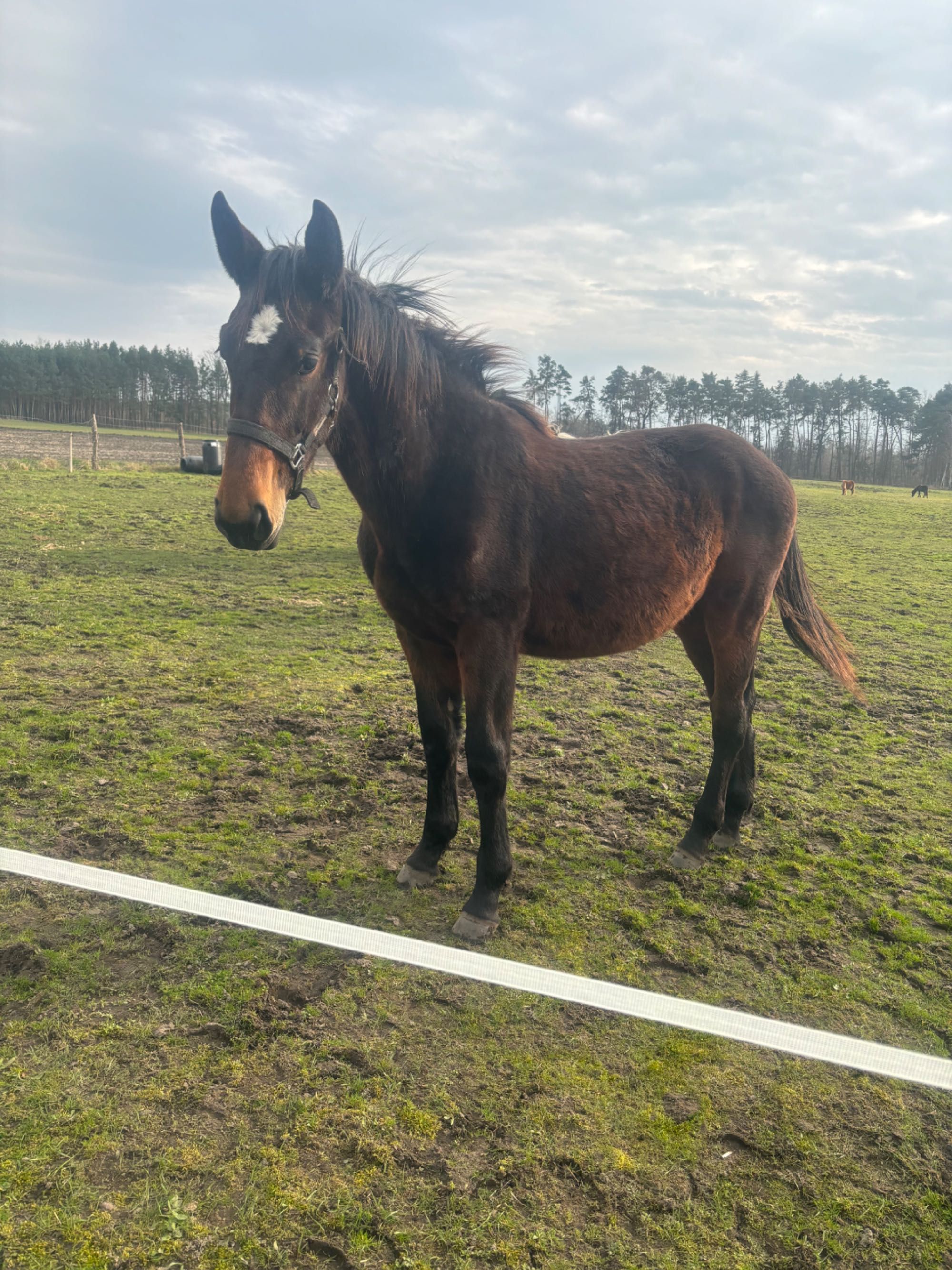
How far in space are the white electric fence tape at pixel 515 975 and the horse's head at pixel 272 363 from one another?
1.44m

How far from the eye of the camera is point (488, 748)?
3121mm

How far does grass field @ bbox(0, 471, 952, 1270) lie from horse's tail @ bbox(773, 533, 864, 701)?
85 centimetres

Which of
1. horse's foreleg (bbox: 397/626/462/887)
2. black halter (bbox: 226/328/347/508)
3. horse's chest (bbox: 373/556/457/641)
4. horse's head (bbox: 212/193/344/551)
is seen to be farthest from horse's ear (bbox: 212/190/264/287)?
horse's foreleg (bbox: 397/626/462/887)

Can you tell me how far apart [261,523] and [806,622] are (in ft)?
12.0

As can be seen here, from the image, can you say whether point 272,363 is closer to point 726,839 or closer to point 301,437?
point 301,437

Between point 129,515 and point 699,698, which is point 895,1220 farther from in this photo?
point 129,515

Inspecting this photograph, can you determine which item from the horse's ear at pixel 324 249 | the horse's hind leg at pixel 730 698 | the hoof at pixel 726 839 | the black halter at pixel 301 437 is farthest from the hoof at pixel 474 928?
the horse's ear at pixel 324 249

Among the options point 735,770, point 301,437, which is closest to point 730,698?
point 735,770

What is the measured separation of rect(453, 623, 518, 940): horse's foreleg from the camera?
307 centimetres

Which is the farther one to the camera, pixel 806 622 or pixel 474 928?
pixel 806 622

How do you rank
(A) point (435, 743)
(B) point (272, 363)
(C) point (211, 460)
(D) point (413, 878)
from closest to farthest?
1. (B) point (272, 363)
2. (D) point (413, 878)
3. (A) point (435, 743)
4. (C) point (211, 460)

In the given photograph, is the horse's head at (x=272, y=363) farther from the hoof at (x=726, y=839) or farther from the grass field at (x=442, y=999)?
the hoof at (x=726, y=839)

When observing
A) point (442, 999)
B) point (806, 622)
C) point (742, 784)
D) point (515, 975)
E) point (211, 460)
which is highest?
point (211, 460)

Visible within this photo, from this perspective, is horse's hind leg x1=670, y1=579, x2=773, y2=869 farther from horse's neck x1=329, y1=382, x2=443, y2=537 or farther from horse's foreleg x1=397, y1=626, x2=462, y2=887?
horse's neck x1=329, y1=382, x2=443, y2=537
